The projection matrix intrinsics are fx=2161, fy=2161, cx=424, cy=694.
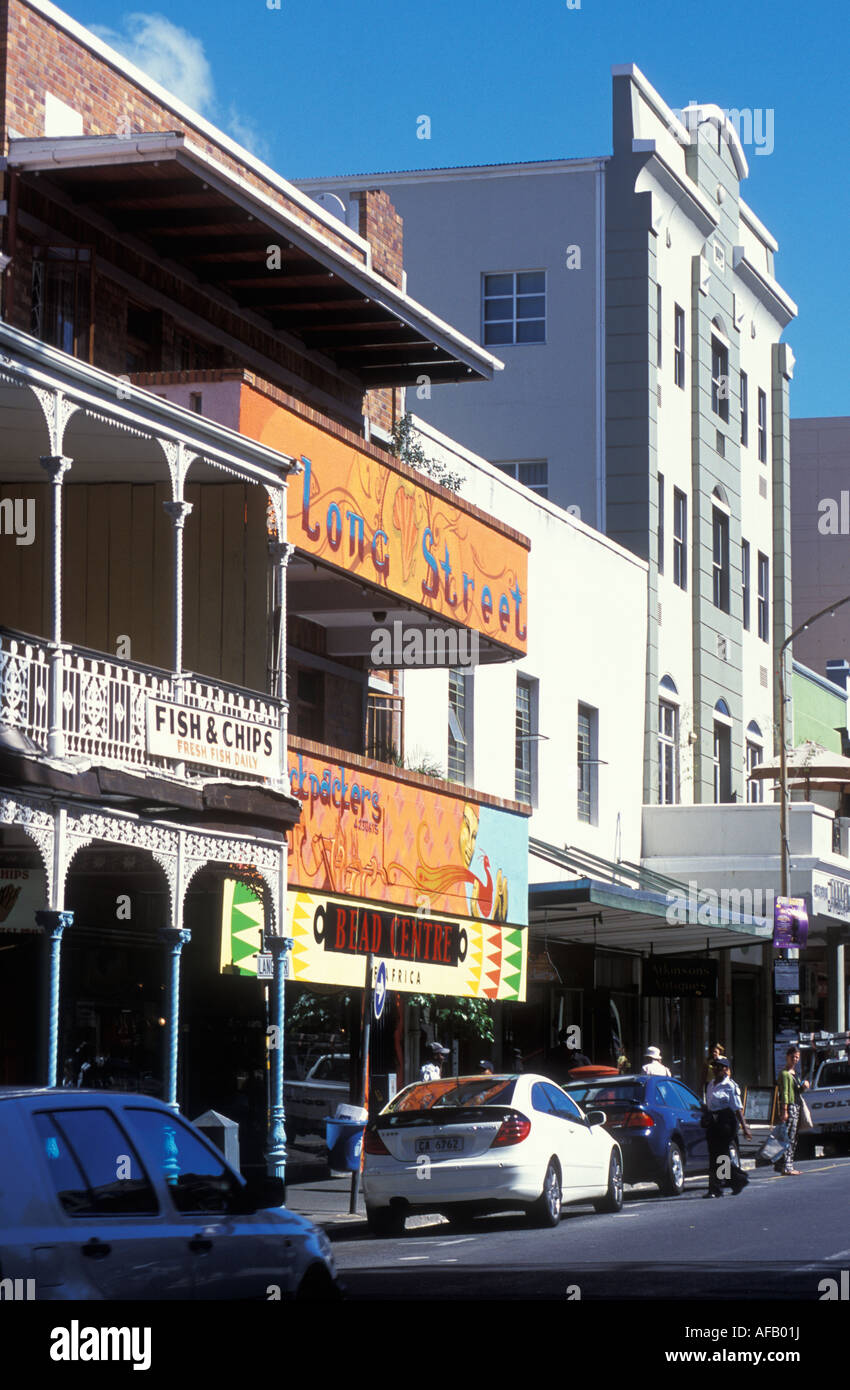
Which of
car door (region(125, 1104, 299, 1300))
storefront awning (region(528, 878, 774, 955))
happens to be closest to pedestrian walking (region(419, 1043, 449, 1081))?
storefront awning (region(528, 878, 774, 955))

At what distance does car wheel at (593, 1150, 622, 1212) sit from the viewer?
68.9 ft

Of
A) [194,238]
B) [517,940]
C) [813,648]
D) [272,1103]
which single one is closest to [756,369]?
[813,648]

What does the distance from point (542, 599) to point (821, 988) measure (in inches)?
654

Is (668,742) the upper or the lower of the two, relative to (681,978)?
upper

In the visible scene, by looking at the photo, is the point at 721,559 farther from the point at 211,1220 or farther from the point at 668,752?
the point at 211,1220

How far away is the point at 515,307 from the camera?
3994 cm

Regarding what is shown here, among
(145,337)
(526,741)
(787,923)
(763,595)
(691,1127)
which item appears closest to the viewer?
(145,337)

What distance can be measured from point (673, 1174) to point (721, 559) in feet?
71.5

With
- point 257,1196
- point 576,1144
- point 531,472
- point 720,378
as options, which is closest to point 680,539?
point 531,472

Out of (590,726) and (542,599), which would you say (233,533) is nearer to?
(542,599)

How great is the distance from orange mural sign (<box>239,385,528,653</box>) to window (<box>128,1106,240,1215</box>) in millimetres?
12896

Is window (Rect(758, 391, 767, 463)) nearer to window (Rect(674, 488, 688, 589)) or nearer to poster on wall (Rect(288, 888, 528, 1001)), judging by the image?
window (Rect(674, 488, 688, 589))

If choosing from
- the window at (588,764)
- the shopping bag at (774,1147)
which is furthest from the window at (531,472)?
the shopping bag at (774,1147)

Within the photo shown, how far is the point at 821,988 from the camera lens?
46.2m
